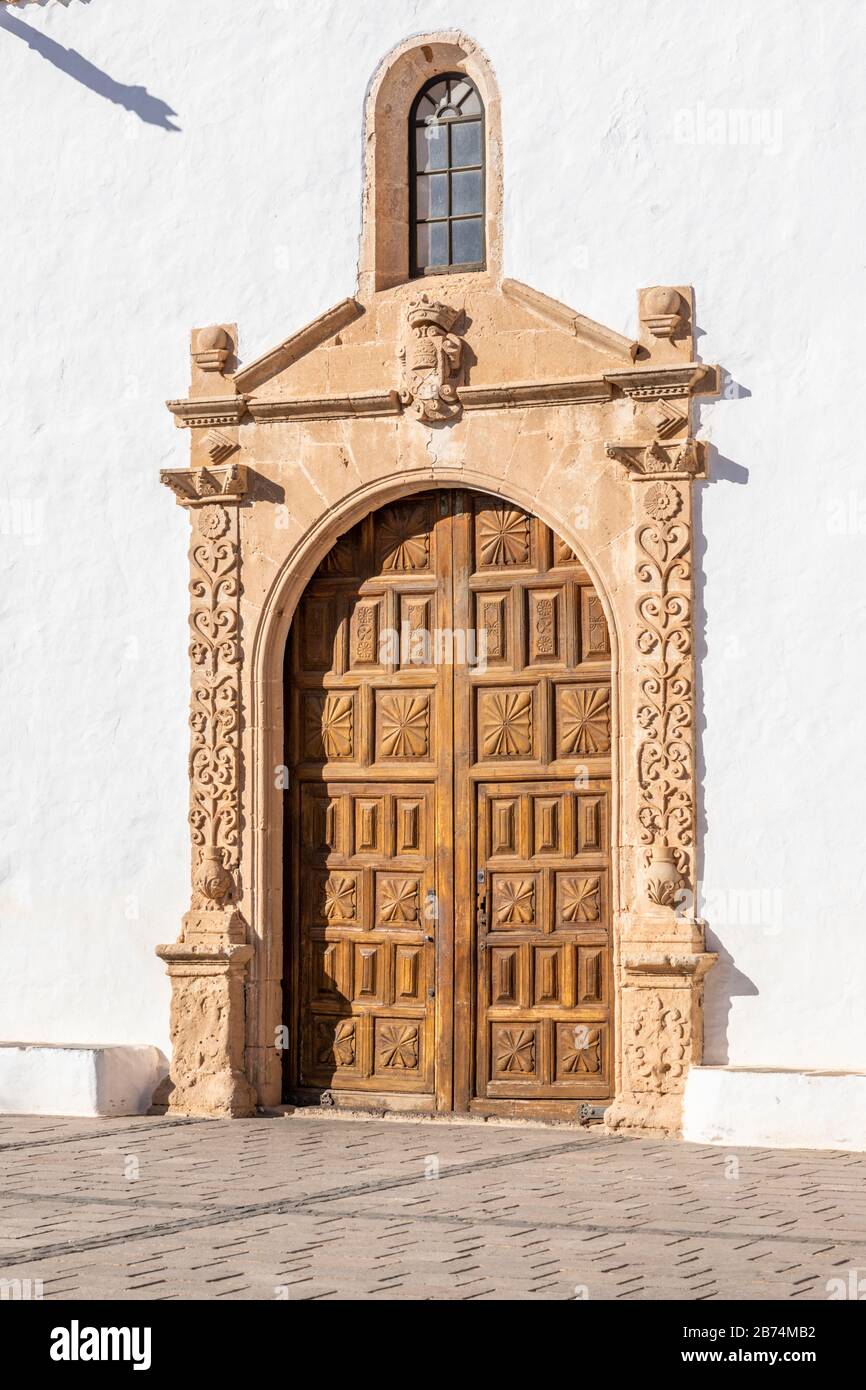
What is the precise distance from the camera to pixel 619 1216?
23.9 ft

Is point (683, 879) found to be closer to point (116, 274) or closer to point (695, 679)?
point (695, 679)

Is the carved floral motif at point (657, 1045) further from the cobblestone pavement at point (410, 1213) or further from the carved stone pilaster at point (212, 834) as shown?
the carved stone pilaster at point (212, 834)

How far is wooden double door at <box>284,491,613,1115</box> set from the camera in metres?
10.1

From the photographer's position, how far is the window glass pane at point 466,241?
10.6m

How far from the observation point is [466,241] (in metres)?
10.6

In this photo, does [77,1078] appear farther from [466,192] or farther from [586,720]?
[466,192]

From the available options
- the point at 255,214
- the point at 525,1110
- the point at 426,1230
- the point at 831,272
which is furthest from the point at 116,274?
the point at 426,1230

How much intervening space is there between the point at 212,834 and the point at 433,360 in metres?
2.68

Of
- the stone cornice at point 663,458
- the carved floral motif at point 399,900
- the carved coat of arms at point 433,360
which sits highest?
the carved coat of arms at point 433,360

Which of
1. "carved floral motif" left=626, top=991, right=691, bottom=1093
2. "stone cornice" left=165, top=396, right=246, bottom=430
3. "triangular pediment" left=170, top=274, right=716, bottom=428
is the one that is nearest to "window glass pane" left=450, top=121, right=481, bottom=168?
"triangular pediment" left=170, top=274, right=716, bottom=428

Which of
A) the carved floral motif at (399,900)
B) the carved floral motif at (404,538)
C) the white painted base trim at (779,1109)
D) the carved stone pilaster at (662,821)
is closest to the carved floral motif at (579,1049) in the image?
the carved stone pilaster at (662,821)

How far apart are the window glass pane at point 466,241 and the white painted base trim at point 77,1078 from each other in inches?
174

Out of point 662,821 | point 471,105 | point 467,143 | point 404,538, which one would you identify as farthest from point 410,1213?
point 471,105

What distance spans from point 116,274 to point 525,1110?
4.94 meters
